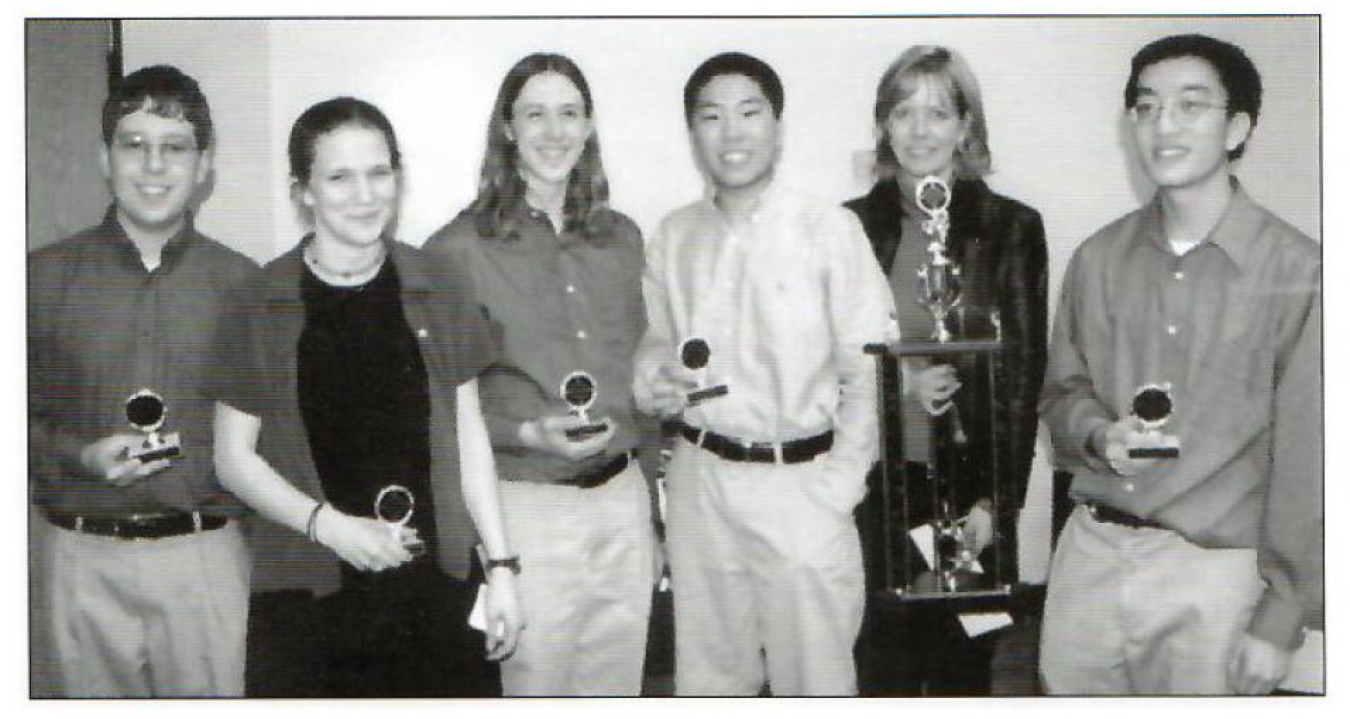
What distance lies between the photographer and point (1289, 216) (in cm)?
247

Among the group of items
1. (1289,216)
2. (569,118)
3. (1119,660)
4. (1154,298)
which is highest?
(569,118)

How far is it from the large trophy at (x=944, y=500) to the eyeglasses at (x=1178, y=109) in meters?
0.40

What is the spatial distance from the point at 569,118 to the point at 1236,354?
1.30 m

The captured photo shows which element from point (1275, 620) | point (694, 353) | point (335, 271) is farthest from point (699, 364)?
point (1275, 620)

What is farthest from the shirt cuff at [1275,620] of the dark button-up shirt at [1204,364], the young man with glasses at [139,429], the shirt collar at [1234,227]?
the young man with glasses at [139,429]

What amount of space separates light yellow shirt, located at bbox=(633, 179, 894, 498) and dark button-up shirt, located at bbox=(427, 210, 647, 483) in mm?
50

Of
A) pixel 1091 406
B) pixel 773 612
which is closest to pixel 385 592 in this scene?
pixel 773 612

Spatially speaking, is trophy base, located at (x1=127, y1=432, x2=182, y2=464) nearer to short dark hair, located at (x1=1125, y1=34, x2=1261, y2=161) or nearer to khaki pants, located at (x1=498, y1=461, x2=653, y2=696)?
khaki pants, located at (x1=498, y1=461, x2=653, y2=696)

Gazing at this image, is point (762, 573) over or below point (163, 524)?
below

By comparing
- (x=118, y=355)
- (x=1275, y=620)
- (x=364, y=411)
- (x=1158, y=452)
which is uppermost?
(x=118, y=355)

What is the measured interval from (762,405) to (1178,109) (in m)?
0.95

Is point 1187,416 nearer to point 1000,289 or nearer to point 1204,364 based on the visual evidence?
point 1204,364

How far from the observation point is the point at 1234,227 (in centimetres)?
244
